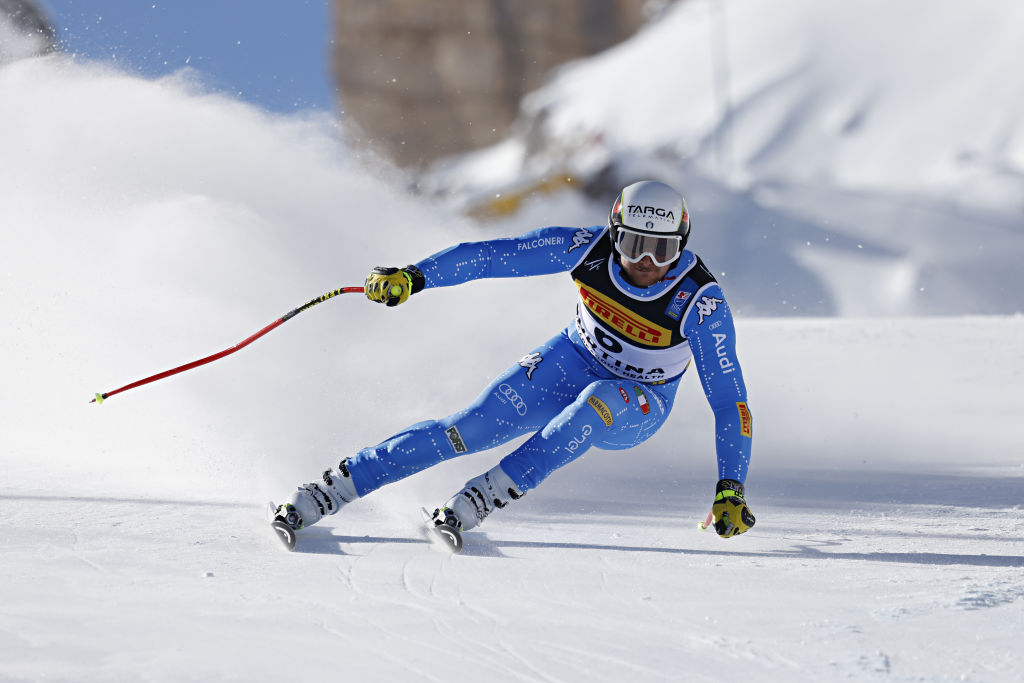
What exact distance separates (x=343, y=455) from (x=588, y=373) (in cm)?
105

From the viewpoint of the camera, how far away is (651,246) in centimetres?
319

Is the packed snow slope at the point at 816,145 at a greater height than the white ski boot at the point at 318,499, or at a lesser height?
greater

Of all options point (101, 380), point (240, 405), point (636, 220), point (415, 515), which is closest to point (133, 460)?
point (240, 405)

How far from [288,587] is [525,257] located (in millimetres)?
1390

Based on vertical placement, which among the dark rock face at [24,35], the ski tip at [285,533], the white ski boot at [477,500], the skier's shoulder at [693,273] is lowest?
the ski tip at [285,533]

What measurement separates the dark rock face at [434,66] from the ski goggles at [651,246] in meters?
26.7

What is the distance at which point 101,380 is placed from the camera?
4918 mm

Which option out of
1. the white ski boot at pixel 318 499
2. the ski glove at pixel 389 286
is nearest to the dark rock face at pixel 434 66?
the ski glove at pixel 389 286

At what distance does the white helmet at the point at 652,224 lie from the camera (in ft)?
10.5

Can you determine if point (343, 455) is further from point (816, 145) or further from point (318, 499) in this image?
point (816, 145)

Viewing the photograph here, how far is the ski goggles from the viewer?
3.19m

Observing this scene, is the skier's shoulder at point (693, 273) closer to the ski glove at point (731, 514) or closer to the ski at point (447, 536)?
the ski glove at point (731, 514)

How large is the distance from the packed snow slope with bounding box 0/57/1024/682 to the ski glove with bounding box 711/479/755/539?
0.39 feet

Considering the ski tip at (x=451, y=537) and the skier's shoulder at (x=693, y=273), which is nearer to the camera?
the ski tip at (x=451, y=537)
